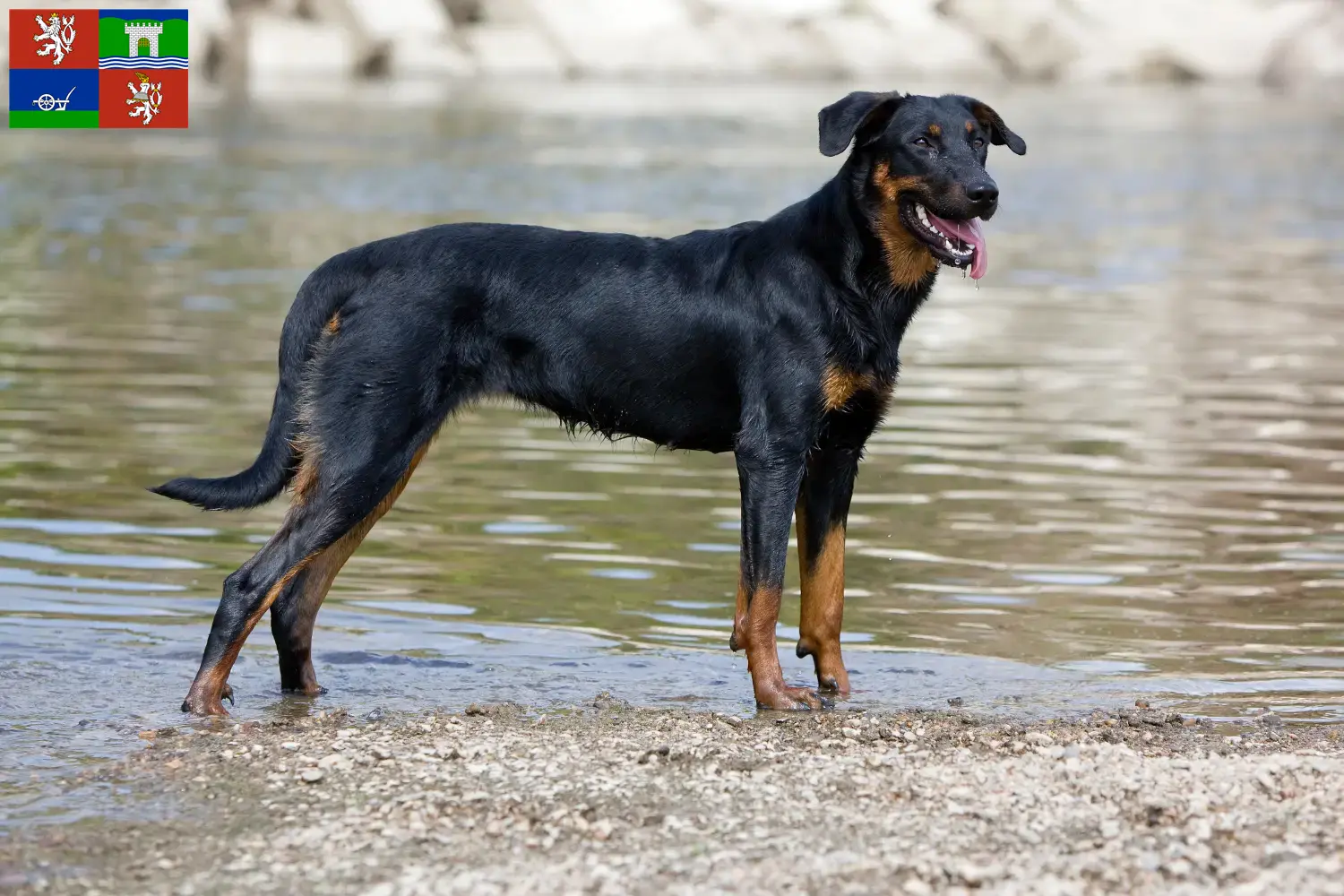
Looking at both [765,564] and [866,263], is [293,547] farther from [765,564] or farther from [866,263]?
[866,263]

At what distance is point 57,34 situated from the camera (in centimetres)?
1938

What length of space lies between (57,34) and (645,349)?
14.6 metres

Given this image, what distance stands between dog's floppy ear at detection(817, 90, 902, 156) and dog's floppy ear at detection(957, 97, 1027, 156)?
35 centimetres

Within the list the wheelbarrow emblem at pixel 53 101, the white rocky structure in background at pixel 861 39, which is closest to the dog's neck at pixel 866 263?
the wheelbarrow emblem at pixel 53 101

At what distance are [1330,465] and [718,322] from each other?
5838mm

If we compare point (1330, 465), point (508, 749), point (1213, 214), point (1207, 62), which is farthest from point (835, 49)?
point (508, 749)

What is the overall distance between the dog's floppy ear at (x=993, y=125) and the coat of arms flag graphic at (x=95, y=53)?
32.3ft

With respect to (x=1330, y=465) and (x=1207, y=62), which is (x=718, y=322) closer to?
(x=1330, y=465)

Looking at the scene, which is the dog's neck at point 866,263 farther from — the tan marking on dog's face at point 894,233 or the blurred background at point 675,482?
the blurred background at point 675,482

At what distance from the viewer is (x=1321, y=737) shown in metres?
6.31

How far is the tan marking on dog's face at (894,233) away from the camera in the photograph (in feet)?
22.2

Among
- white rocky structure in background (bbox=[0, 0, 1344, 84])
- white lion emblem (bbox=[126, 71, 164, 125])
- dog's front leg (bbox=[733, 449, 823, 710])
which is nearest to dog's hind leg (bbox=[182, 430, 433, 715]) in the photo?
dog's front leg (bbox=[733, 449, 823, 710])

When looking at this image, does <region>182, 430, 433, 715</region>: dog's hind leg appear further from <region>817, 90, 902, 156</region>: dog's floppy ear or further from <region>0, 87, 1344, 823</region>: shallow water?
<region>817, 90, 902, 156</region>: dog's floppy ear

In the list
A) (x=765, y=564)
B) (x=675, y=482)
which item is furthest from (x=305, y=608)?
(x=675, y=482)
